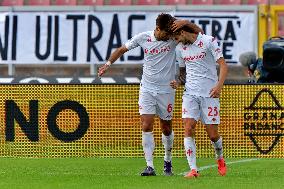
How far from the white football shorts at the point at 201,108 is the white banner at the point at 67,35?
10.2 meters

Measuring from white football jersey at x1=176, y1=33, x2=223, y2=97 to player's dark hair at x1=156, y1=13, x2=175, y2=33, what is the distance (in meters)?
0.25

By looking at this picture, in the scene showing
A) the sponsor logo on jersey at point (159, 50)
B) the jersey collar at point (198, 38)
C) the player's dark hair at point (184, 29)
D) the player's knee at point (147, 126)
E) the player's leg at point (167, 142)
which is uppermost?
the player's dark hair at point (184, 29)

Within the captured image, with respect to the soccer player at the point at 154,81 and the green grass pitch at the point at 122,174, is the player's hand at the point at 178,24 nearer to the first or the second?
the soccer player at the point at 154,81

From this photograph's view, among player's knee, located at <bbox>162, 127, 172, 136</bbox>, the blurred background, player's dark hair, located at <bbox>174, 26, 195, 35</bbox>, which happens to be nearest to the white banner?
the blurred background

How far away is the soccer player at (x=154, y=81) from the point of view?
1497cm

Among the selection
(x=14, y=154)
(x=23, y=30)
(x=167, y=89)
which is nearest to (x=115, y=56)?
(x=167, y=89)

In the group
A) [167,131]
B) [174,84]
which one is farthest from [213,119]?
[167,131]

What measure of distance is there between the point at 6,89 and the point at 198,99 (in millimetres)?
4425

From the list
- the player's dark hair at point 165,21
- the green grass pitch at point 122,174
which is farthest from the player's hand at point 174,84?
the green grass pitch at point 122,174

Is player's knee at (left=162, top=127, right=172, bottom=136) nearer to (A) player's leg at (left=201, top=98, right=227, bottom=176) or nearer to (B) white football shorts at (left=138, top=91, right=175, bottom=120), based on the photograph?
(B) white football shorts at (left=138, top=91, right=175, bottom=120)

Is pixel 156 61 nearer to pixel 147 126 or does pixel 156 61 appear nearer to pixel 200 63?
pixel 200 63

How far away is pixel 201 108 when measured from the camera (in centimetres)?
1479

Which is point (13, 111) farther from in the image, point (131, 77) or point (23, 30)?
point (23, 30)

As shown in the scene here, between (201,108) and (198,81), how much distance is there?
335 millimetres
